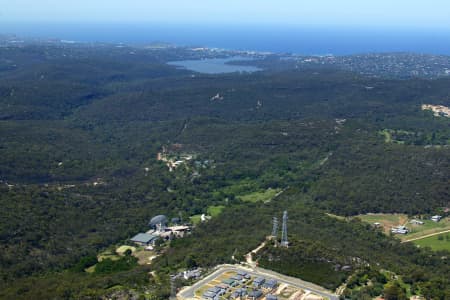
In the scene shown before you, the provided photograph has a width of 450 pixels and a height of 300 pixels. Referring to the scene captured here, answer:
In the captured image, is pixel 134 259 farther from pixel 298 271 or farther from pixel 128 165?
pixel 128 165

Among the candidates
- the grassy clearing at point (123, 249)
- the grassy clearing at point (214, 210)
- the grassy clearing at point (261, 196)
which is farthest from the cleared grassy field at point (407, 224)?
the grassy clearing at point (123, 249)

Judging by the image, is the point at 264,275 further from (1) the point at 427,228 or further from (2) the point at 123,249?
(1) the point at 427,228

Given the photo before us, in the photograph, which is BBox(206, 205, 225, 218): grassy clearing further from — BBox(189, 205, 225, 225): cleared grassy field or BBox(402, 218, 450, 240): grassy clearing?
BBox(402, 218, 450, 240): grassy clearing

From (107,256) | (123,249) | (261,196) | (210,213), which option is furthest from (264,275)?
(261,196)

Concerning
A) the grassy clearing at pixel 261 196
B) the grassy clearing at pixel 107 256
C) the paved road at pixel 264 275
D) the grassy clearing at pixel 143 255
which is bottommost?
the grassy clearing at pixel 107 256

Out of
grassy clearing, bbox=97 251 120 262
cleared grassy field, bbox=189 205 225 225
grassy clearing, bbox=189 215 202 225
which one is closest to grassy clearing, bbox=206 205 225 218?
cleared grassy field, bbox=189 205 225 225

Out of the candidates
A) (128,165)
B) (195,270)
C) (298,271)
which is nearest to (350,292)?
(298,271)

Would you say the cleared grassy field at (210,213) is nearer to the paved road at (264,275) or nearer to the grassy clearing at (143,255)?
the grassy clearing at (143,255)

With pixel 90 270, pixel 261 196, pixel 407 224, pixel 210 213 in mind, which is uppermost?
pixel 407 224
